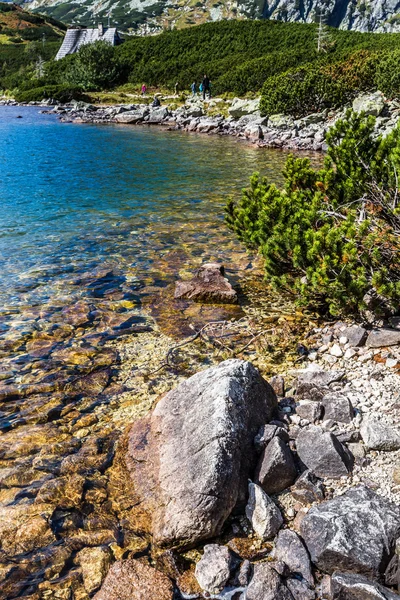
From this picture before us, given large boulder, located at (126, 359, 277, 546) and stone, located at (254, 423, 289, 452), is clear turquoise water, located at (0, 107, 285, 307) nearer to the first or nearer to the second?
large boulder, located at (126, 359, 277, 546)

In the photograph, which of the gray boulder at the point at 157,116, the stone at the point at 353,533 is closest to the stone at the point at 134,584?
the stone at the point at 353,533

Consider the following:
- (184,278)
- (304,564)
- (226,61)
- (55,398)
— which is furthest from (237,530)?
(226,61)

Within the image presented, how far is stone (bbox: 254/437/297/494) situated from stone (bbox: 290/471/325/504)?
0.09 m

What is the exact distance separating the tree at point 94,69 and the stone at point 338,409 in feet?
274

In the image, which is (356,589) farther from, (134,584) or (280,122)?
(280,122)

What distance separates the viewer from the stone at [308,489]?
173 inches

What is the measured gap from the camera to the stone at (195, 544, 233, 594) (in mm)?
3666

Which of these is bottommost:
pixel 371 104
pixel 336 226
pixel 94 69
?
pixel 336 226

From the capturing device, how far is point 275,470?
4469 millimetres

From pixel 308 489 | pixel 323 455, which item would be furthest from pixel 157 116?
pixel 308 489

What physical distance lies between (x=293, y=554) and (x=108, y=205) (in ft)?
50.2

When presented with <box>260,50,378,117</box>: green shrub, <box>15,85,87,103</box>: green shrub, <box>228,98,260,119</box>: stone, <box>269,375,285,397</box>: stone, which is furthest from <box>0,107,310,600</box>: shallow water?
<box>15,85,87,103</box>: green shrub

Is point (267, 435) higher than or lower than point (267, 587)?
higher

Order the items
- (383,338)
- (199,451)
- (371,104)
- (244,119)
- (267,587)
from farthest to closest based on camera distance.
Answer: (244,119), (371,104), (383,338), (199,451), (267,587)
